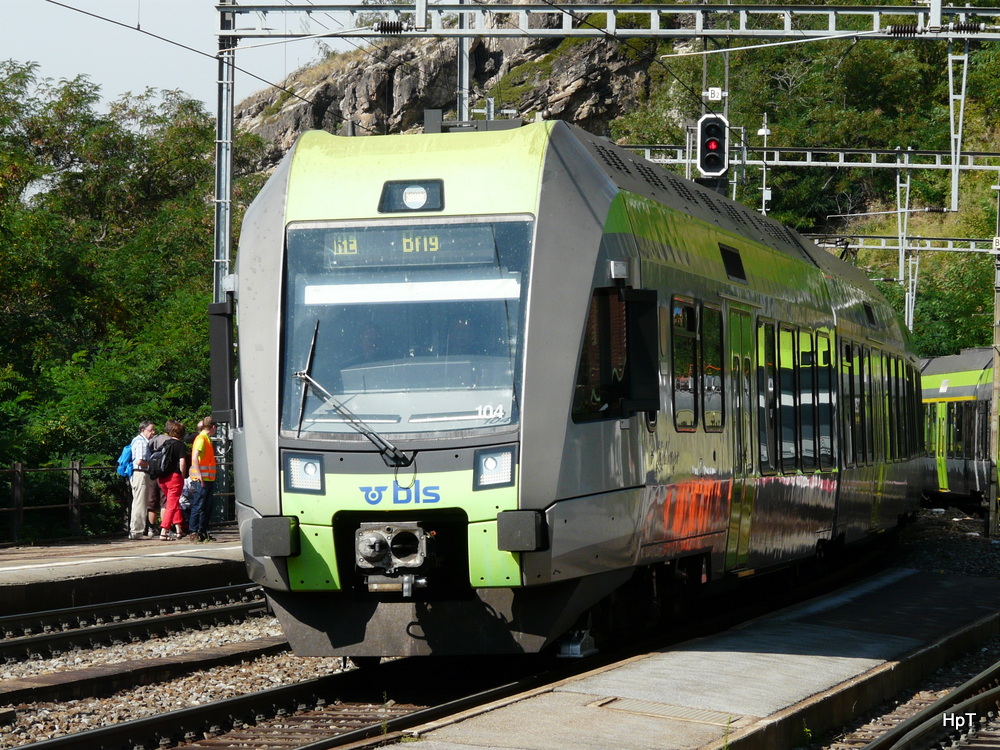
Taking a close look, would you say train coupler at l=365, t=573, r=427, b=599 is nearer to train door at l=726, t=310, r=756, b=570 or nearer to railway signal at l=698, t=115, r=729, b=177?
train door at l=726, t=310, r=756, b=570

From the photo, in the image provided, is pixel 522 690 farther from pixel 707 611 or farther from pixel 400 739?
pixel 707 611

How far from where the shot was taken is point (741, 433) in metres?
12.5

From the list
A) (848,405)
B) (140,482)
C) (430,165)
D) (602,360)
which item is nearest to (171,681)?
(602,360)

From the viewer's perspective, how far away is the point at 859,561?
69.4 feet

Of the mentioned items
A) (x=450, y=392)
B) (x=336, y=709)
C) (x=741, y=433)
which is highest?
(x=450, y=392)

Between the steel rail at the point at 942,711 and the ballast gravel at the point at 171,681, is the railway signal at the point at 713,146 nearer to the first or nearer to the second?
the ballast gravel at the point at 171,681

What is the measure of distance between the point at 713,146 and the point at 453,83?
286 ft

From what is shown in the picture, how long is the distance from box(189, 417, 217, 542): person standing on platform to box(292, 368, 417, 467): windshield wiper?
1083 cm

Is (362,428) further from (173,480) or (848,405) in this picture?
(173,480)

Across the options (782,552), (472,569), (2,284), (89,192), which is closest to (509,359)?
(472,569)

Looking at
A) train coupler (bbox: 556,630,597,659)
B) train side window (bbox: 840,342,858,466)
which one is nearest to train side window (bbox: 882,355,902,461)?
train side window (bbox: 840,342,858,466)

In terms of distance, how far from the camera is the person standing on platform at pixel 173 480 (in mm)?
19844

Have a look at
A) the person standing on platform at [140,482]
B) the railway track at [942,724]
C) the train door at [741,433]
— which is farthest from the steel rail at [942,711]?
the person standing on platform at [140,482]

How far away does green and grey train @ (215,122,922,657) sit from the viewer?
8906 mm
